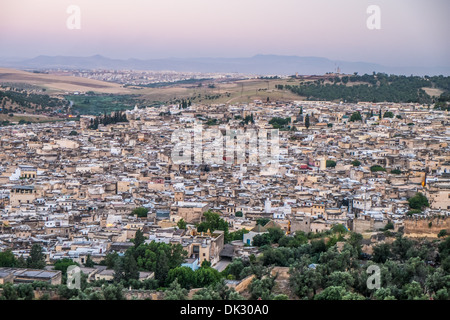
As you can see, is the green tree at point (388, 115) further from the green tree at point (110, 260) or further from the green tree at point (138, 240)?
the green tree at point (110, 260)

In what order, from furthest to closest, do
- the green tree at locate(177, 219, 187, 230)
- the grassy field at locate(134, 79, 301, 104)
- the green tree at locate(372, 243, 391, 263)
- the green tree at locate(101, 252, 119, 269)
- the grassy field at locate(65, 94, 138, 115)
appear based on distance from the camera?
the grassy field at locate(65, 94, 138, 115)
the grassy field at locate(134, 79, 301, 104)
the green tree at locate(177, 219, 187, 230)
the green tree at locate(101, 252, 119, 269)
the green tree at locate(372, 243, 391, 263)

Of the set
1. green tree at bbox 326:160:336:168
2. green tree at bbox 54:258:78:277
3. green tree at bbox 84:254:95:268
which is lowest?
green tree at bbox 326:160:336:168

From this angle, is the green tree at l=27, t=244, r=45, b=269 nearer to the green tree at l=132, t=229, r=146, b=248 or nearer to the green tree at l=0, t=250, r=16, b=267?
the green tree at l=0, t=250, r=16, b=267

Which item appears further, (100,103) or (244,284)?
(100,103)

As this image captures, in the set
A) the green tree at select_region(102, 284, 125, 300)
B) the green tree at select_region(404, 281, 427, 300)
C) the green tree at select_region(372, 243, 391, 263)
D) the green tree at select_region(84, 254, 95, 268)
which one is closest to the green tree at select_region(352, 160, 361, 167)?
the green tree at select_region(372, 243, 391, 263)

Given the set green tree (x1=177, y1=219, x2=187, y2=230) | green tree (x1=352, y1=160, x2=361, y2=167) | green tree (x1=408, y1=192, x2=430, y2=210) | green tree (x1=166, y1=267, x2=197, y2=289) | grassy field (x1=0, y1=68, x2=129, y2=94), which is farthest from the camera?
grassy field (x1=0, y1=68, x2=129, y2=94)

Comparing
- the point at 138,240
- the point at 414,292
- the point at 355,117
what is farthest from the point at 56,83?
the point at 414,292

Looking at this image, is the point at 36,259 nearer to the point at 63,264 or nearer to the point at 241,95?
the point at 63,264

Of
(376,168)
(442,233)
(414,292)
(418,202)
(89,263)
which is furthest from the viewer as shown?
(376,168)

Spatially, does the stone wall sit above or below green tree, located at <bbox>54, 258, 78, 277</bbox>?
above
